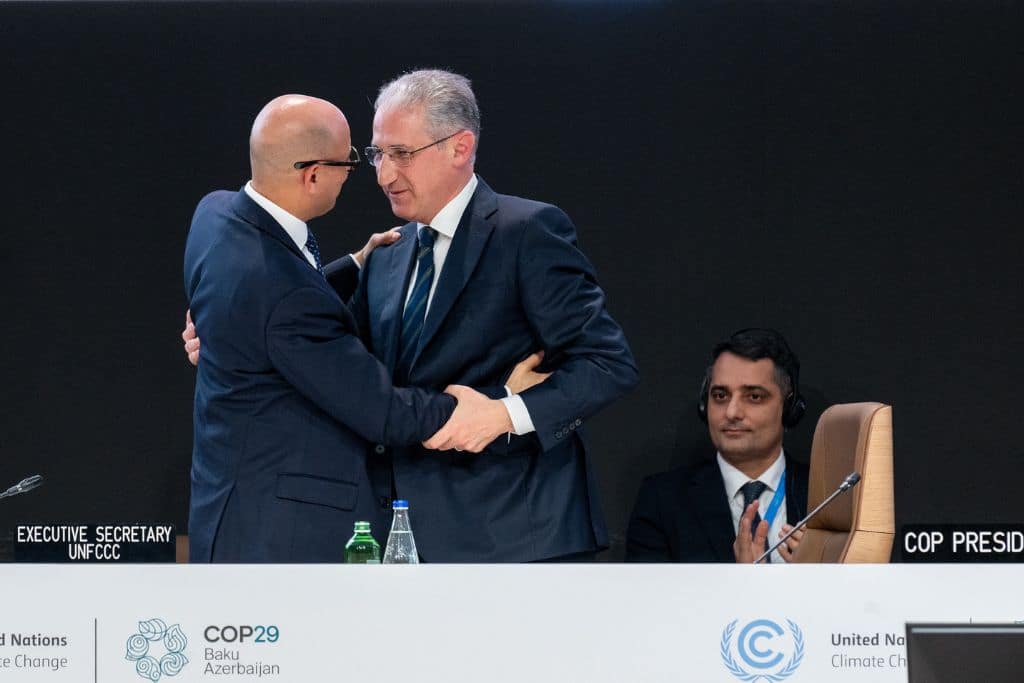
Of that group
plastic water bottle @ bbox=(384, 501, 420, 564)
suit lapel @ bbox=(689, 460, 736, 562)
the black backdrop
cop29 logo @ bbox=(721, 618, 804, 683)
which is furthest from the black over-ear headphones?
cop29 logo @ bbox=(721, 618, 804, 683)

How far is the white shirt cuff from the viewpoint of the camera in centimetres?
350

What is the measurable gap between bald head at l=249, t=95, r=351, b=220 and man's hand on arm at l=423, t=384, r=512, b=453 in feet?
2.04

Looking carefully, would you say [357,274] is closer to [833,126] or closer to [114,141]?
[114,141]

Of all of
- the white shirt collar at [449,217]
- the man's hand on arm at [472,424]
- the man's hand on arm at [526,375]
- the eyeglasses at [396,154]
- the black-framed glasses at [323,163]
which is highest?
the eyeglasses at [396,154]

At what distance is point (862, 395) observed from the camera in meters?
4.35

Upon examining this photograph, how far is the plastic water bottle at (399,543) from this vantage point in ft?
11.1

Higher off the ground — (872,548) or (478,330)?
(478,330)

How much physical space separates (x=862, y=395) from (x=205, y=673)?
8.49 ft

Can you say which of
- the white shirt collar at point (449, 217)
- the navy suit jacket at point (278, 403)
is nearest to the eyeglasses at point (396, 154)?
the white shirt collar at point (449, 217)

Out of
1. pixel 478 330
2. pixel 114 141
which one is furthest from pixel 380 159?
pixel 114 141

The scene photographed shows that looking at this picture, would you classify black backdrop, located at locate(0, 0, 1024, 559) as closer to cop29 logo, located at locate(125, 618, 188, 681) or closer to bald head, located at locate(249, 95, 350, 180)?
bald head, located at locate(249, 95, 350, 180)

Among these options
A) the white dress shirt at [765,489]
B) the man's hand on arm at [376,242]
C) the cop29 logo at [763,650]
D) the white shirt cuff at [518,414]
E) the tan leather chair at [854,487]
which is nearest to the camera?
the cop29 logo at [763,650]

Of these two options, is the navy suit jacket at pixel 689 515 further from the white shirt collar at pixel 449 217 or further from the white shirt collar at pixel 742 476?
the white shirt collar at pixel 449 217

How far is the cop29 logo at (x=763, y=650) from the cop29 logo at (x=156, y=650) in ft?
3.06
